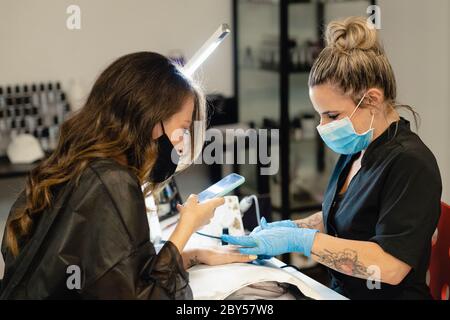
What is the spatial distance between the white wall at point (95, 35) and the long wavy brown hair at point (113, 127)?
1.91m

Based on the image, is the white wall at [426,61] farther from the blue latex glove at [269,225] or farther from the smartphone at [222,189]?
the smartphone at [222,189]

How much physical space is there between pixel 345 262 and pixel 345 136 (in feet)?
1.16

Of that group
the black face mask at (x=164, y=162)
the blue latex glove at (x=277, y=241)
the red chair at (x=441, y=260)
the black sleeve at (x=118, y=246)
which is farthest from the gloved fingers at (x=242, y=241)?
the red chair at (x=441, y=260)

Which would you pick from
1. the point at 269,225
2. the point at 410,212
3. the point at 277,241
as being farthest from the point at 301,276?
the point at 410,212

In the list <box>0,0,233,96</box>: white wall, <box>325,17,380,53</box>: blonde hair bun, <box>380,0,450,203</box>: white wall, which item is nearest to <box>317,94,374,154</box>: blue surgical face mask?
<box>325,17,380,53</box>: blonde hair bun

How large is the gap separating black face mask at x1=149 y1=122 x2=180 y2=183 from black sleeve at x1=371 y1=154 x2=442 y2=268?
54 cm

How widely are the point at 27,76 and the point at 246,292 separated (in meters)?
2.12

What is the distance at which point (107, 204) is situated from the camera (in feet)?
4.35

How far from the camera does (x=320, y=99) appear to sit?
1.74 meters

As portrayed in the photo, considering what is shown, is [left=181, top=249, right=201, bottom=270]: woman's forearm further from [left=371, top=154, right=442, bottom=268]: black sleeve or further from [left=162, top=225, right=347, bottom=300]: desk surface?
[left=371, top=154, right=442, bottom=268]: black sleeve

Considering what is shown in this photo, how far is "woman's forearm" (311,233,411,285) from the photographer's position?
156 centimetres

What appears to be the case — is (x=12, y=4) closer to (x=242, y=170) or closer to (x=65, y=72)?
(x=65, y=72)

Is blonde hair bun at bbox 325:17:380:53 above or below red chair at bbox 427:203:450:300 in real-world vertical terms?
above

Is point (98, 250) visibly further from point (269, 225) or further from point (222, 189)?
point (269, 225)
